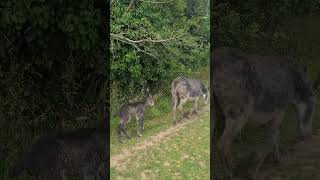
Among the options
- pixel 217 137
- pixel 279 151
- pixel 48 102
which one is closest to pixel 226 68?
pixel 217 137

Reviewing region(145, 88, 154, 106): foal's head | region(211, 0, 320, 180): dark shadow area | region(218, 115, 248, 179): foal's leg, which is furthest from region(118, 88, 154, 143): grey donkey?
region(218, 115, 248, 179): foal's leg

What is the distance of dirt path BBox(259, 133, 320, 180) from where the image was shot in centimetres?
805

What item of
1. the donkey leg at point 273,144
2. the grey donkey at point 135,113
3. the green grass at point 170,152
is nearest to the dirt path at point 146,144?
the green grass at point 170,152

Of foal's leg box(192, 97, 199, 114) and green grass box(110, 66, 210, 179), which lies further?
foal's leg box(192, 97, 199, 114)

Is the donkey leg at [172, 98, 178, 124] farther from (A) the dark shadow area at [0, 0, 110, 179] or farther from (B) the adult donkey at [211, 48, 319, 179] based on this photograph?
(A) the dark shadow area at [0, 0, 110, 179]

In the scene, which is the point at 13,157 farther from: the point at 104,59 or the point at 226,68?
the point at 226,68

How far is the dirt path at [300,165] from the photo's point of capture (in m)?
8.05

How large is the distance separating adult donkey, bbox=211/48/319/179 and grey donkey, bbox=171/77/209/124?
0.21m

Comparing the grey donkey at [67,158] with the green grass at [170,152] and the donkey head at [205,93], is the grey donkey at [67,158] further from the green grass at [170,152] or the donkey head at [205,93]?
the donkey head at [205,93]

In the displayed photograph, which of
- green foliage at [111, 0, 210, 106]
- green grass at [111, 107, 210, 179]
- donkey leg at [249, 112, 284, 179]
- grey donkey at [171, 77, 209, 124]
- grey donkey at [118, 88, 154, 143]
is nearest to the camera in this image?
green grass at [111, 107, 210, 179]

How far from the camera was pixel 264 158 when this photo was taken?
8242 millimetres

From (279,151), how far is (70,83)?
3604mm

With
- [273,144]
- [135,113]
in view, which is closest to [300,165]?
[273,144]

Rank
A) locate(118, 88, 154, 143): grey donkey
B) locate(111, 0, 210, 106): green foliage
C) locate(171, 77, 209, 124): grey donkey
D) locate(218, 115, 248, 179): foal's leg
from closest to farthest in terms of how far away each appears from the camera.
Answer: locate(218, 115, 248, 179): foal's leg → locate(171, 77, 209, 124): grey donkey → locate(118, 88, 154, 143): grey donkey → locate(111, 0, 210, 106): green foliage
